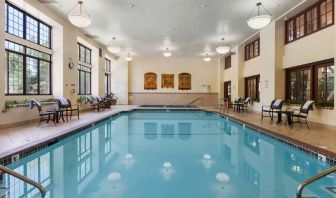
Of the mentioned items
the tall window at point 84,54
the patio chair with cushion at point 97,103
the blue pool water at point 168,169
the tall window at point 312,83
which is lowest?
the blue pool water at point 168,169

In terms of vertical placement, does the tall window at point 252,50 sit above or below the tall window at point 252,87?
above

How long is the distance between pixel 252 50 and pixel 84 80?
8.84m

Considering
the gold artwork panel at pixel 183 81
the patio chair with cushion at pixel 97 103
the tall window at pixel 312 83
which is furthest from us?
the gold artwork panel at pixel 183 81

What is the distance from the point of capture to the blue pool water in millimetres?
3119

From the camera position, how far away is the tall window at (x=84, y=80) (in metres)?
12.8

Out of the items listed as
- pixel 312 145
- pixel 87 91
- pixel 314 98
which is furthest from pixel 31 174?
pixel 87 91

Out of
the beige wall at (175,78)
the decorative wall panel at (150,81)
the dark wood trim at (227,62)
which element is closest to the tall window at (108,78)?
the beige wall at (175,78)

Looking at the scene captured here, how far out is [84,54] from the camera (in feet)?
44.0

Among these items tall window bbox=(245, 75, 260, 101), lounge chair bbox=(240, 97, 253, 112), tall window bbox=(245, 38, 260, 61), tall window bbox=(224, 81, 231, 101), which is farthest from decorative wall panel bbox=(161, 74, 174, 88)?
lounge chair bbox=(240, 97, 253, 112)

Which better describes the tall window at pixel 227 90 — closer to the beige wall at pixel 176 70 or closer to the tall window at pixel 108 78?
the beige wall at pixel 176 70

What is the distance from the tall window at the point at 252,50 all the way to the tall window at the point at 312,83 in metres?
3.13

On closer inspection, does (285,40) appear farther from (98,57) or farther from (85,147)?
(98,57)

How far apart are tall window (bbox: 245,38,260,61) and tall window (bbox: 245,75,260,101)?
1.10m

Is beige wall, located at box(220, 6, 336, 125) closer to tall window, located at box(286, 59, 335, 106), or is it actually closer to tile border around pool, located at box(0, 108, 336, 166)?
tall window, located at box(286, 59, 335, 106)
